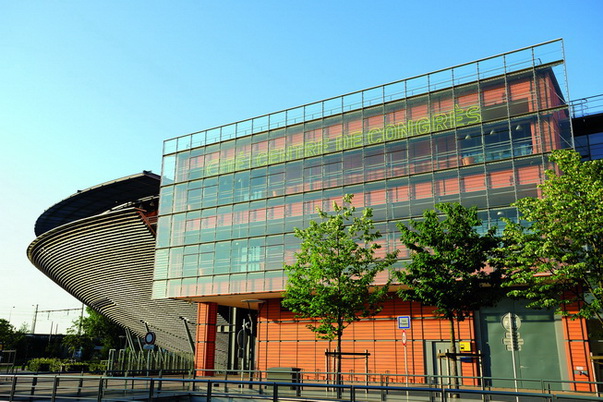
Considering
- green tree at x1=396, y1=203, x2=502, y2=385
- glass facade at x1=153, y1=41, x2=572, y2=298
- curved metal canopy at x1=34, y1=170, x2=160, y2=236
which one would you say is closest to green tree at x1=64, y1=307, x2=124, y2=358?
curved metal canopy at x1=34, y1=170, x2=160, y2=236

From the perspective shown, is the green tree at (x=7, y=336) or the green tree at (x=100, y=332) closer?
the green tree at (x=7, y=336)

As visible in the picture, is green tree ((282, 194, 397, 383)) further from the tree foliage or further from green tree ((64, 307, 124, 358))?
green tree ((64, 307, 124, 358))

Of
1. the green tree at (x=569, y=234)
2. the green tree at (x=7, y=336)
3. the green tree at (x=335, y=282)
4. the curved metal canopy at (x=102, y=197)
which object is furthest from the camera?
the green tree at (x=7, y=336)

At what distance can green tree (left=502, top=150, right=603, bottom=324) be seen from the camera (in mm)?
19172

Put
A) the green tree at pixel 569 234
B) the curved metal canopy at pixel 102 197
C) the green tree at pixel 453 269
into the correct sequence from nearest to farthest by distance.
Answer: the green tree at pixel 569 234 → the green tree at pixel 453 269 → the curved metal canopy at pixel 102 197

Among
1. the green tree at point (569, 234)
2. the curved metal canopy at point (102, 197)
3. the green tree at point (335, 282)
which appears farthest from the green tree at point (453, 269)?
the curved metal canopy at point (102, 197)

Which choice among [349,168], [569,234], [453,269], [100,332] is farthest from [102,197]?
[100,332]

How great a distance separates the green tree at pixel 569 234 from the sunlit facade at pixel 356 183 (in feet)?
25.2

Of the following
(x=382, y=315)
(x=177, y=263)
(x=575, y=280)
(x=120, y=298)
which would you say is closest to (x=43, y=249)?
(x=120, y=298)

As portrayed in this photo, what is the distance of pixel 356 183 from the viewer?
33.5 metres

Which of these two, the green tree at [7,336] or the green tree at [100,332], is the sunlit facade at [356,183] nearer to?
the green tree at [7,336]

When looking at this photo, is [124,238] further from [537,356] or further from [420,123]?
[537,356]

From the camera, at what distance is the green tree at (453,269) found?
22.6m

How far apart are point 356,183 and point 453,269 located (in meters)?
11.7
